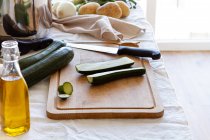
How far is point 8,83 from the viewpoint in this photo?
0.83m

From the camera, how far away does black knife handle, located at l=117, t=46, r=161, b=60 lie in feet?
4.07

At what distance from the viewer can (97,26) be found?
4.96 ft

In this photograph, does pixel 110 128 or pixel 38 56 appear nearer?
pixel 110 128

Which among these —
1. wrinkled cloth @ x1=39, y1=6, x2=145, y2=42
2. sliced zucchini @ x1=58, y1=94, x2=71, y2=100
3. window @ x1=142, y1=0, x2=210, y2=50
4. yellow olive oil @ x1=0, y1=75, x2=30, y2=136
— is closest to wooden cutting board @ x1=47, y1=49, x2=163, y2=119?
sliced zucchini @ x1=58, y1=94, x2=71, y2=100

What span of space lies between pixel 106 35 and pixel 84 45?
121 millimetres

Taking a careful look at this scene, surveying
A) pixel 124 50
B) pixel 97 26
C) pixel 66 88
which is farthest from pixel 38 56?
pixel 97 26

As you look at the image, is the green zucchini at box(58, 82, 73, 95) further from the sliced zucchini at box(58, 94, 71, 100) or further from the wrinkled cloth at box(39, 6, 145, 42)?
the wrinkled cloth at box(39, 6, 145, 42)

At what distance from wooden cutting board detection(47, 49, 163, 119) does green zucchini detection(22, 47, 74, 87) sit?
1.1 inches

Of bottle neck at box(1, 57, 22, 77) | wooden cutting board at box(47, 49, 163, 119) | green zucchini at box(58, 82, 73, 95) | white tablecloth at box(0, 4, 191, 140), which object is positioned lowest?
white tablecloth at box(0, 4, 191, 140)

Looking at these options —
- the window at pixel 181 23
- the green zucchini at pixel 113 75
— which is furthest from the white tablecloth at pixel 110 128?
the window at pixel 181 23

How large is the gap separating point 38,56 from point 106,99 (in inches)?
10.8

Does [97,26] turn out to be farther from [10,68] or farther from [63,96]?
[10,68]

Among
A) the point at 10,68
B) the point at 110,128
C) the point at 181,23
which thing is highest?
the point at 10,68

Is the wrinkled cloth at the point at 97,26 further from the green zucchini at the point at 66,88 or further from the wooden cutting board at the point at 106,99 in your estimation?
the green zucchini at the point at 66,88
